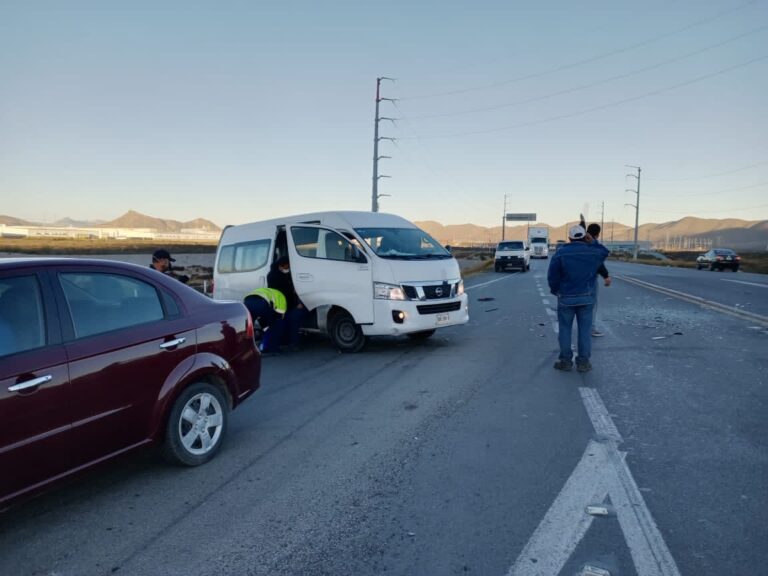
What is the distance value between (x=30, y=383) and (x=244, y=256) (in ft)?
24.9

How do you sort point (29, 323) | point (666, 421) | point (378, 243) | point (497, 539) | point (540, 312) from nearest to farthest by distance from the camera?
point (497, 539)
point (29, 323)
point (666, 421)
point (378, 243)
point (540, 312)

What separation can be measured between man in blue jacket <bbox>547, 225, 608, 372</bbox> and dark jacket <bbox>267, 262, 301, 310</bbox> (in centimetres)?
431

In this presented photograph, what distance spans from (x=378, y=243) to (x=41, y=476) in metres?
6.60

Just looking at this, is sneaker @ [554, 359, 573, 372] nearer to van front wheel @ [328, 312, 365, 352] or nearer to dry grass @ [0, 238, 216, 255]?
van front wheel @ [328, 312, 365, 352]

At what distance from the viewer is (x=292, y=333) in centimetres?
955

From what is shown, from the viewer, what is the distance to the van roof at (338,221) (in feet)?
31.4

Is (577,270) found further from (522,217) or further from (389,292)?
(522,217)

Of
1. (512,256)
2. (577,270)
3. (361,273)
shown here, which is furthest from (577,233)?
(512,256)

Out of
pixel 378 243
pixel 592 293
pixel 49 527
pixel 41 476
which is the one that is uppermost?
pixel 378 243

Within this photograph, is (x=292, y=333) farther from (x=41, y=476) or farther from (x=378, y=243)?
(x=41, y=476)

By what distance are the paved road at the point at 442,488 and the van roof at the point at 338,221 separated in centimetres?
329

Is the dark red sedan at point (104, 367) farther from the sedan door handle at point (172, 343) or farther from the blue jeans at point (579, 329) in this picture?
the blue jeans at point (579, 329)

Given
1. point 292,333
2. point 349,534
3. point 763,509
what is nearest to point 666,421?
point 763,509

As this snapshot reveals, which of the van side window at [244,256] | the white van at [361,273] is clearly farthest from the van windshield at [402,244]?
the van side window at [244,256]
